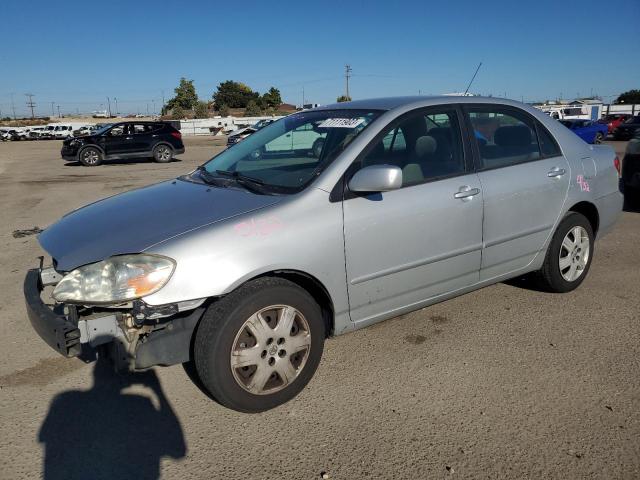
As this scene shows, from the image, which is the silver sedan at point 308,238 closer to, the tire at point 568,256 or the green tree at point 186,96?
the tire at point 568,256

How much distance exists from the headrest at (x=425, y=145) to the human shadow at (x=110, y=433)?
87.8 inches

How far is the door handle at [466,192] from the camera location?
11.4 ft

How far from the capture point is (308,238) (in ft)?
9.35

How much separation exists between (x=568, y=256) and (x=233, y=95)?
106437 millimetres

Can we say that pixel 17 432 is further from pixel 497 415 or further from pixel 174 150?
pixel 174 150

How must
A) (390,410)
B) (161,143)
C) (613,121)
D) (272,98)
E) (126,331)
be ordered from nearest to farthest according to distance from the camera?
(126,331) → (390,410) → (161,143) → (613,121) → (272,98)

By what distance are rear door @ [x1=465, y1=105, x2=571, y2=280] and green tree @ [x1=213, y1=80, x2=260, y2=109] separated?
338ft

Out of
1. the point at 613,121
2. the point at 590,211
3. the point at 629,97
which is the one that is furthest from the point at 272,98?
the point at 590,211

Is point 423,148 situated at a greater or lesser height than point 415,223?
greater

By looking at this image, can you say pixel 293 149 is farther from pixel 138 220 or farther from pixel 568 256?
pixel 568 256

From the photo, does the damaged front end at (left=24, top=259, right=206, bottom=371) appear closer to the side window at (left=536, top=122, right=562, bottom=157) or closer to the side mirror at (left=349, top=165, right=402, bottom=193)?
the side mirror at (left=349, top=165, right=402, bottom=193)

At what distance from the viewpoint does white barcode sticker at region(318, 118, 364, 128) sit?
3.44 metres

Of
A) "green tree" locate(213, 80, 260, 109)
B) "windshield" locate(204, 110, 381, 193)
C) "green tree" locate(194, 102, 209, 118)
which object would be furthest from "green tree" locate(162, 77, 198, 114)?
"windshield" locate(204, 110, 381, 193)

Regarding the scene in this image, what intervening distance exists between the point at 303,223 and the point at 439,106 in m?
1.50
